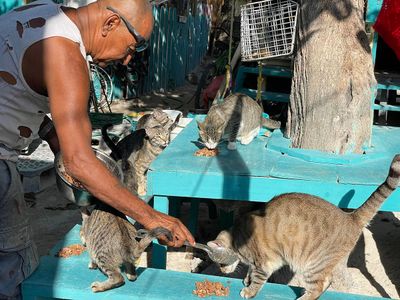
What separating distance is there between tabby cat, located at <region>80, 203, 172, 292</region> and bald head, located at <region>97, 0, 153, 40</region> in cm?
116

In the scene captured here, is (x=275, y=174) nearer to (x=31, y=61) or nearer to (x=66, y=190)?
(x=66, y=190)

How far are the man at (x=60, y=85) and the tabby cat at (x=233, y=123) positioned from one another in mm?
2112

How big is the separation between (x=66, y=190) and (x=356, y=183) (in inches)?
79.0

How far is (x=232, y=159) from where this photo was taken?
13.6 ft

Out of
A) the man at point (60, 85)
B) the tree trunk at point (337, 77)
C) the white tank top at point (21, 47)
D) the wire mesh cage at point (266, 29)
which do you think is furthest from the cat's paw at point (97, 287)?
the wire mesh cage at point (266, 29)

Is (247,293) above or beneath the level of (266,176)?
beneath

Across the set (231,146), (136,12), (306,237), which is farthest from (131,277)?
(231,146)

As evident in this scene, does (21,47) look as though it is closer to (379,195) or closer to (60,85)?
(60,85)

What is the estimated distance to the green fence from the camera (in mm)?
12281

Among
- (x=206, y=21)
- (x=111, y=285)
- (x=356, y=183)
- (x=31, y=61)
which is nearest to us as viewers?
(x=31, y=61)

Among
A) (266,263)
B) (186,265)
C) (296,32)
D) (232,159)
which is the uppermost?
(296,32)

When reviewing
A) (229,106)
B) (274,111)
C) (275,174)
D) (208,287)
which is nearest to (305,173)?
(275,174)

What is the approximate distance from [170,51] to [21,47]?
11636mm

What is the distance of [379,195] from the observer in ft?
10.2
